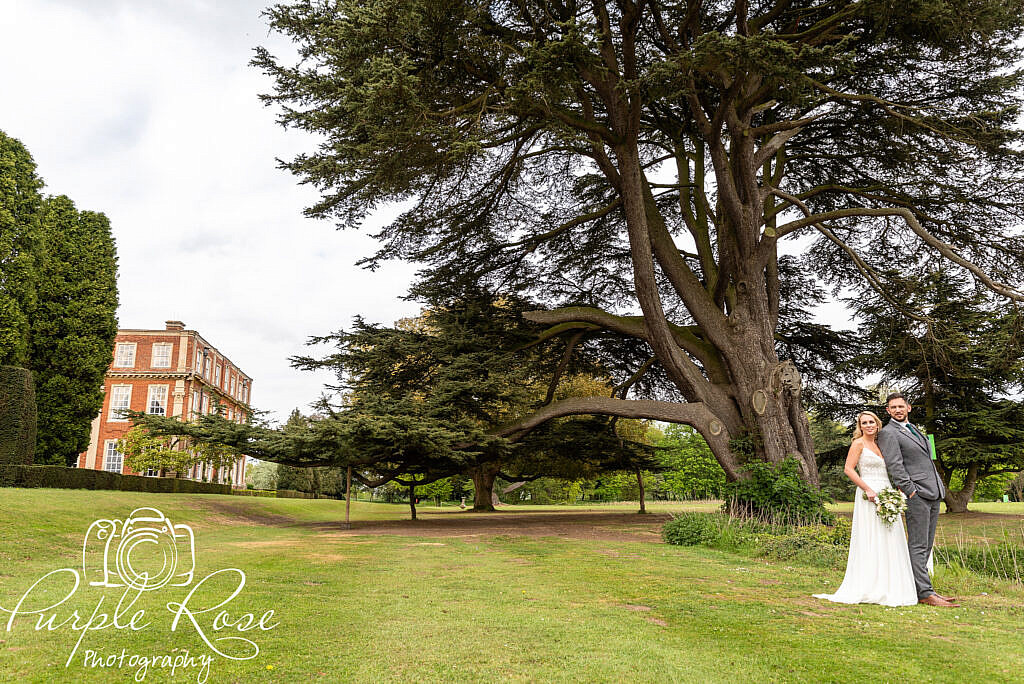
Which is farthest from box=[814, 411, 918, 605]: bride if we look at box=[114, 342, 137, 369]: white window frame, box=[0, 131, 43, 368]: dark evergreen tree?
box=[114, 342, 137, 369]: white window frame

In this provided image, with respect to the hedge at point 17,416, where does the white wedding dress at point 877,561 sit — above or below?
below

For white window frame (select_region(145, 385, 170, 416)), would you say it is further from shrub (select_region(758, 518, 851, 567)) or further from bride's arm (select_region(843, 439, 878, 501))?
bride's arm (select_region(843, 439, 878, 501))

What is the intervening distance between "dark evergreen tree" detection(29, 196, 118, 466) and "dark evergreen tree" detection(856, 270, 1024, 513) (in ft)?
90.9

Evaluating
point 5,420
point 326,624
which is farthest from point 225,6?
point 5,420

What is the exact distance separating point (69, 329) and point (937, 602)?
2926 centimetres

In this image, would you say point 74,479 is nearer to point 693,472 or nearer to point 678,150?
point 678,150

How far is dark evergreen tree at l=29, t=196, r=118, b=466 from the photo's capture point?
24859 mm

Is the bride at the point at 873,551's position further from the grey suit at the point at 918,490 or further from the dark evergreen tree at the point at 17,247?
the dark evergreen tree at the point at 17,247

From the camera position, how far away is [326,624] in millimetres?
5141

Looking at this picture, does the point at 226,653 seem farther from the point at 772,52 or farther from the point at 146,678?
the point at 772,52

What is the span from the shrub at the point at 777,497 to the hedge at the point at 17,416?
807 inches

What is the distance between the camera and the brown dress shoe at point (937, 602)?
627cm

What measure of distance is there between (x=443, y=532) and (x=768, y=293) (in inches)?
398

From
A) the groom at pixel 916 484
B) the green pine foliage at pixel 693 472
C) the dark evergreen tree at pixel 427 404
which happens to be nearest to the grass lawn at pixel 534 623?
the groom at pixel 916 484
